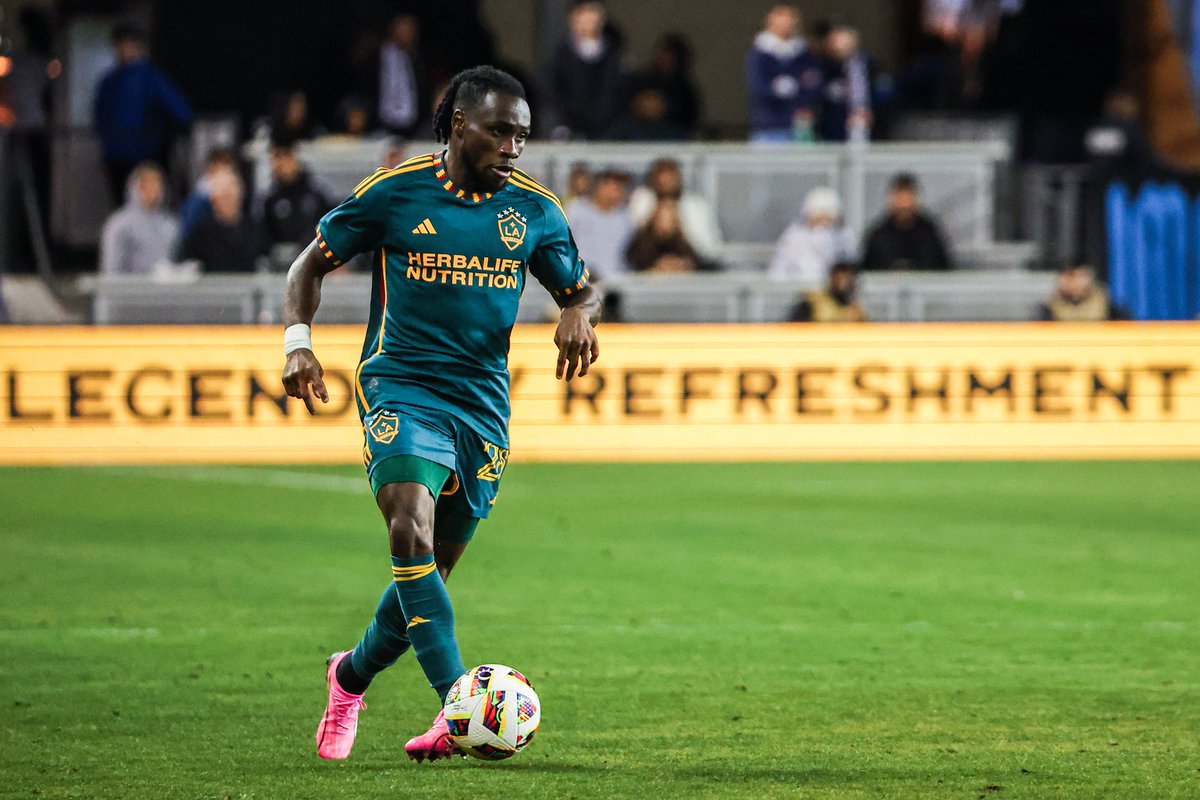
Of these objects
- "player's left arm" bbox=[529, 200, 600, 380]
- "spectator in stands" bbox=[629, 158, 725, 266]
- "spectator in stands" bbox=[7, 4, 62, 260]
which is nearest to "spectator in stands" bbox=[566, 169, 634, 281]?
"spectator in stands" bbox=[629, 158, 725, 266]

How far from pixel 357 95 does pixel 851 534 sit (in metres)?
8.91

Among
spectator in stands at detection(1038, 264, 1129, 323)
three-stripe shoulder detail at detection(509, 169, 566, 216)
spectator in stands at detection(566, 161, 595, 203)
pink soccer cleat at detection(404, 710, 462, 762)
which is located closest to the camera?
pink soccer cleat at detection(404, 710, 462, 762)

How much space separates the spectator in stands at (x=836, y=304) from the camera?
16266 millimetres

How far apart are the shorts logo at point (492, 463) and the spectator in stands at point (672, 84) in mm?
13519

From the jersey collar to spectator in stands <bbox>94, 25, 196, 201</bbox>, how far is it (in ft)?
41.9

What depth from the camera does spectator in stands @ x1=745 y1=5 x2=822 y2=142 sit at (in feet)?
60.4

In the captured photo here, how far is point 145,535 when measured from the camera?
37.1 feet

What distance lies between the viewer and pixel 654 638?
802cm

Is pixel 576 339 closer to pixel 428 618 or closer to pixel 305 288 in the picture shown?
pixel 305 288

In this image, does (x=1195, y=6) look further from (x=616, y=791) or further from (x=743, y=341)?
(x=616, y=791)

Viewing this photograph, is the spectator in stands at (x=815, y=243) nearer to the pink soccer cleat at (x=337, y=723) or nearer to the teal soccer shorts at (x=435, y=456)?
the teal soccer shorts at (x=435, y=456)

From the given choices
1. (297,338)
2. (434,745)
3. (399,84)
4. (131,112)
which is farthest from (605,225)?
(434,745)

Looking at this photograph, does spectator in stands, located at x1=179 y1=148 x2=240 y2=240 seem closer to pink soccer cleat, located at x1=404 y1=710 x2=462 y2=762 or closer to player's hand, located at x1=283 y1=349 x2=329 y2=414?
player's hand, located at x1=283 y1=349 x2=329 y2=414

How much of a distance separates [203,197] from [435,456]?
11.9m
